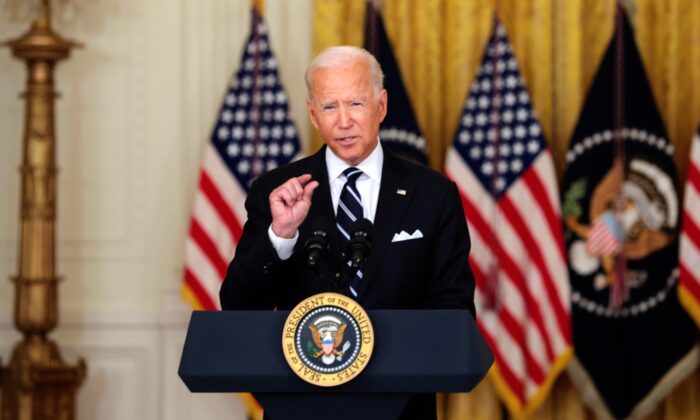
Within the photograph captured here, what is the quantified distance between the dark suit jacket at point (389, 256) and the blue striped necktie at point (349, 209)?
0.07 feet

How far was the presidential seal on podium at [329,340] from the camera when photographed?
2621 millimetres

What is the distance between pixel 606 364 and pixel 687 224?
0.83 meters

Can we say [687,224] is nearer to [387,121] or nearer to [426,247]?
[387,121]

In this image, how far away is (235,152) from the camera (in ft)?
21.7

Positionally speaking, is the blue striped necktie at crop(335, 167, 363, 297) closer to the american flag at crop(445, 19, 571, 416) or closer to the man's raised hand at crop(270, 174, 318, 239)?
the man's raised hand at crop(270, 174, 318, 239)

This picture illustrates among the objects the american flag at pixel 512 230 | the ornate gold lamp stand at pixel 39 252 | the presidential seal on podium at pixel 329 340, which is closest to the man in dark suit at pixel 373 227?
the presidential seal on podium at pixel 329 340

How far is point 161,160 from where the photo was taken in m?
6.89

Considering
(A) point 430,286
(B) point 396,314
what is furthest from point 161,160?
(B) point 396,314

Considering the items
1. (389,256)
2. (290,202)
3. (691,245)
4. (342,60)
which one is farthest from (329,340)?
(691,245)

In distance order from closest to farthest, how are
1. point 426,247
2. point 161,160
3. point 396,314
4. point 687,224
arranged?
point 396,314 → point 426,247 → point 687,224 → point 161,160

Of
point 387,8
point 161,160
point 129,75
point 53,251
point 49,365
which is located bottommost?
point 49,365

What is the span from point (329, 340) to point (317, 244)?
9.4 inches

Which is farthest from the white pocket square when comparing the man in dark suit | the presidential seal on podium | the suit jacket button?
the presidential seal on podium

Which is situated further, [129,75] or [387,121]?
[129,75]
